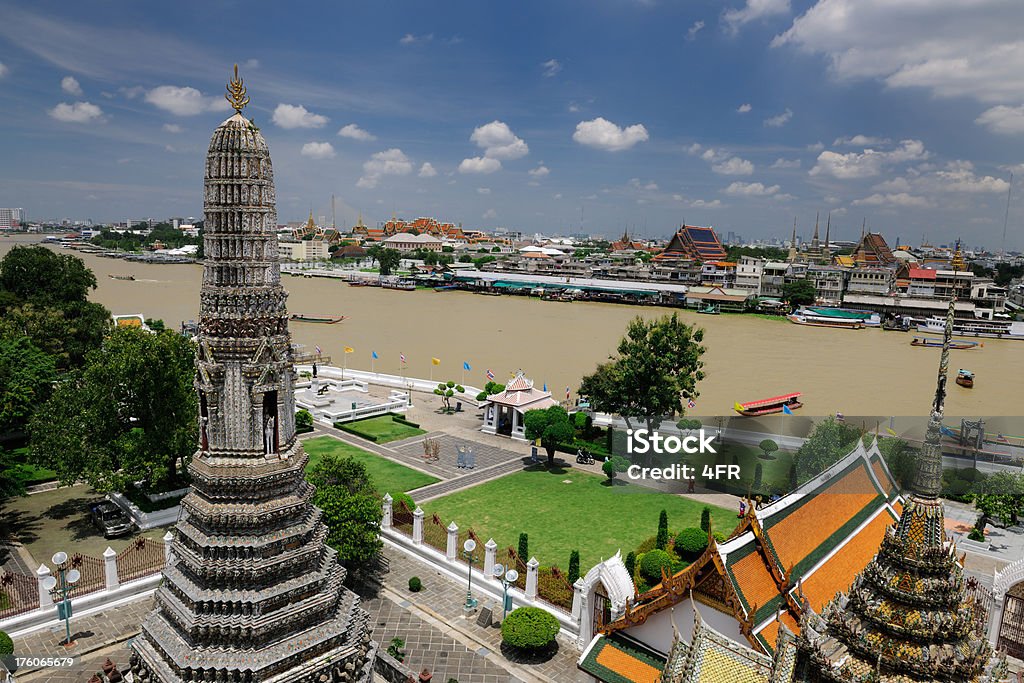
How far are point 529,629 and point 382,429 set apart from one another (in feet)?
59.3

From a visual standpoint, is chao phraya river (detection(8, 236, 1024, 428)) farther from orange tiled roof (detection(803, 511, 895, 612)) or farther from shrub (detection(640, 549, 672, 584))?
shrub (detection(640, 549, 672, 584))

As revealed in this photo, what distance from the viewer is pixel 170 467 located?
19.3 metres

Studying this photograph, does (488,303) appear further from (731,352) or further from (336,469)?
(336,469)

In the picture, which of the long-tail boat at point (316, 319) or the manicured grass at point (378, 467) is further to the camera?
the long-tail boat at point (316, 319)

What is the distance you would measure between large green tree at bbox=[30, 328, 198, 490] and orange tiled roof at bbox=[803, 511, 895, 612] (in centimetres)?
1727

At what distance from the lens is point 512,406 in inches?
1150

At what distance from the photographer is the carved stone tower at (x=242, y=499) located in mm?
9398

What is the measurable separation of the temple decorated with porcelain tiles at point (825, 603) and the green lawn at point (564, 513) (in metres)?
4.87

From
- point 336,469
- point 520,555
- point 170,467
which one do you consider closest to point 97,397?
point 170,467

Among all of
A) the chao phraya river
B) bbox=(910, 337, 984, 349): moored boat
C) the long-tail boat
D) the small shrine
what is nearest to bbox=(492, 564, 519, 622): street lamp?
the small shrine

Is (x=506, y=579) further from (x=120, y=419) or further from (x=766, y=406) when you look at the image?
Result: (x=766, y=406)

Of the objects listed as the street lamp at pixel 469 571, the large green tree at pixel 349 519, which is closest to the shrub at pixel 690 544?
the street lamp at pixel 469 571

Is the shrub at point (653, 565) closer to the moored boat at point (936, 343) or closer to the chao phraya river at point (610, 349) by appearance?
the chao phraya river at point (610, 349)

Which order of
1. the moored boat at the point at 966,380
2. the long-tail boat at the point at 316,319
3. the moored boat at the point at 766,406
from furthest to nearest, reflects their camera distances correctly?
the long-tail boat at the point at 316,319, the moored boat at the point at 966,380, the moored boat at the point at 766,406
